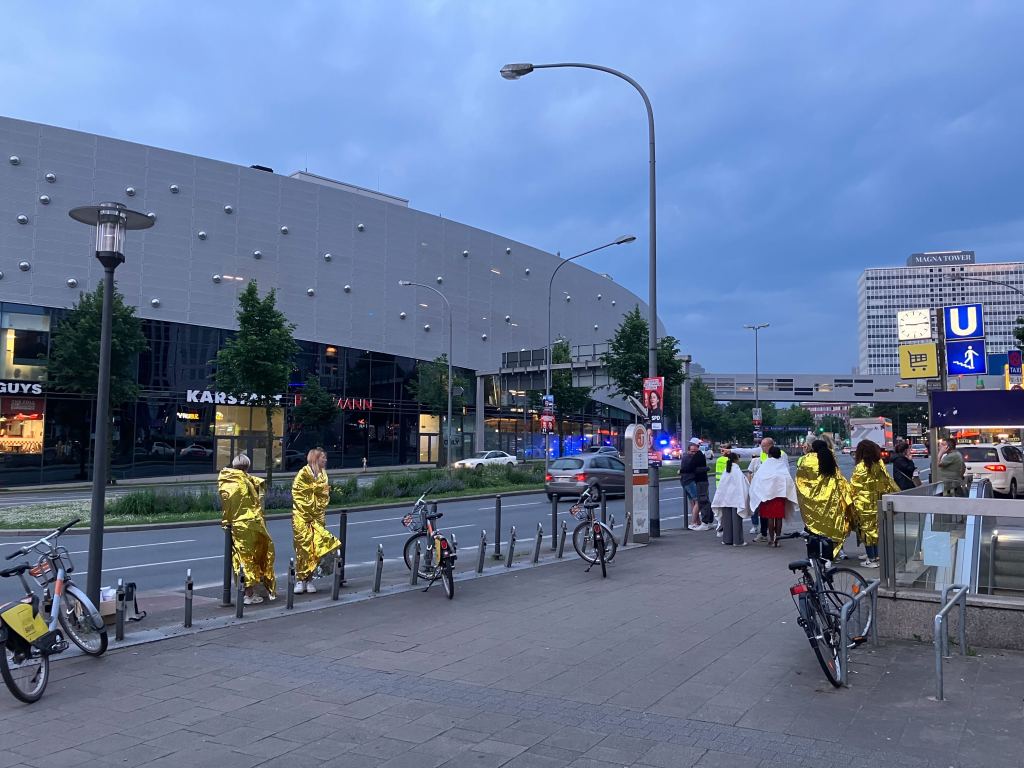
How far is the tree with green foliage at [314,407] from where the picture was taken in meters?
45.1

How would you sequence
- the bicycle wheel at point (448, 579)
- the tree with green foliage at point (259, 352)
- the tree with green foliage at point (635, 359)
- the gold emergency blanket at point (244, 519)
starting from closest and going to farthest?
1. the gold emergency blanket at point (244, 519)
2. the bicycle wheel at point (448, 579)
3. the tree with green foliage at point (259, 352)
4. the tree with green foliage at point (635, 359)

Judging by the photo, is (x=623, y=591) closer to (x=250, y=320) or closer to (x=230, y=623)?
(x=230, y=623)

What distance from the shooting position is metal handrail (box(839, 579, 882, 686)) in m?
6.15

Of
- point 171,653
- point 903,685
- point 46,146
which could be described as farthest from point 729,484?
point 46,146

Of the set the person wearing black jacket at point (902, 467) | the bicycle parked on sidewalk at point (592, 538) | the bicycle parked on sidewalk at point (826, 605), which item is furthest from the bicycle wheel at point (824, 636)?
the person wearing black jacket at point (902, 467)

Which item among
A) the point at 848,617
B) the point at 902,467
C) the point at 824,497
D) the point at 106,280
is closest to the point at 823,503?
the point at 824,497

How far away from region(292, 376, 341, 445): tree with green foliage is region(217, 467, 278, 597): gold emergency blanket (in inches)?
1435

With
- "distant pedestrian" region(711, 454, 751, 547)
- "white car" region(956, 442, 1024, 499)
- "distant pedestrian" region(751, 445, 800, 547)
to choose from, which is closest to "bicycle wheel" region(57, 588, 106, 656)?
"distant pedestrian" region(711, 454, 751, 547)

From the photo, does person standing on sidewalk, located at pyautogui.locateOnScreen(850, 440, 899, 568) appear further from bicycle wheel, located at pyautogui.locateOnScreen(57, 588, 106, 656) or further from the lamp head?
the lamp head

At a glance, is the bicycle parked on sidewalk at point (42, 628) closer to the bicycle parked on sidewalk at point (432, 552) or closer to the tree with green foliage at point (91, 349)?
the bicycle parked on sidewalk at point (432, 552)

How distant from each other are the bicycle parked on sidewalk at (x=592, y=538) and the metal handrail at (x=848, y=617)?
14.4ft

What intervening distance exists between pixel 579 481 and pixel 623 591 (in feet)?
47.8

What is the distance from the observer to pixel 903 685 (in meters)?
6.12

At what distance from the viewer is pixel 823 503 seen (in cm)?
1109
